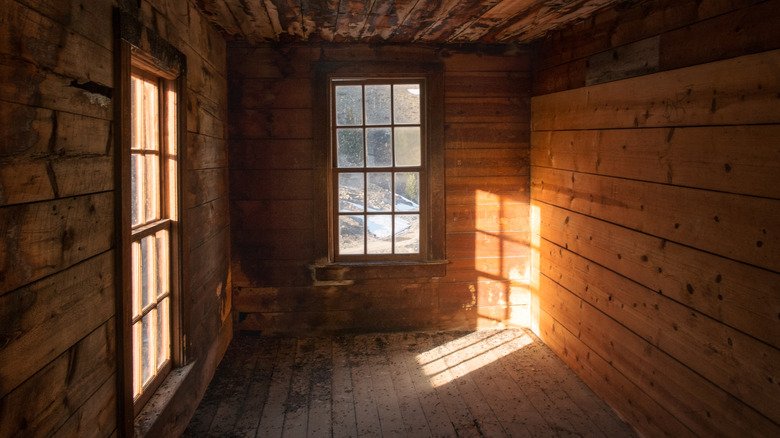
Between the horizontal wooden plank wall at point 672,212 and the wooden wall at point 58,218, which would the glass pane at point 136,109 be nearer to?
the wooden wall at point 58,218

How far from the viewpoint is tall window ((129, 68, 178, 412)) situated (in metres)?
2.18

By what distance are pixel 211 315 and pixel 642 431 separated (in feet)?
8.34

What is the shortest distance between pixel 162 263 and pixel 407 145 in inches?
85.2

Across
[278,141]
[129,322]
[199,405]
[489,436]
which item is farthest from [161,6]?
[489,436]

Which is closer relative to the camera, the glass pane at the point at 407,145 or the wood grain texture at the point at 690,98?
the wood grain texture at the point at 690,98

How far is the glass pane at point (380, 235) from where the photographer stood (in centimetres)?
415

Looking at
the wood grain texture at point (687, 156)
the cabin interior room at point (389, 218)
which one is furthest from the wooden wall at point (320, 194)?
the wood grain texture at point (687, 156)

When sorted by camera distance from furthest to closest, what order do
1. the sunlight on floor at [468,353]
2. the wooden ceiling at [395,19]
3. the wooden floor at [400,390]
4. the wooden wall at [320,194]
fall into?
the wooden wall at [320,194] < the sunlight on floor at [468,353] < the wooden ceiling at [395,19] < the wooden floor at [400,390]

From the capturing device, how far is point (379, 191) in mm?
4125

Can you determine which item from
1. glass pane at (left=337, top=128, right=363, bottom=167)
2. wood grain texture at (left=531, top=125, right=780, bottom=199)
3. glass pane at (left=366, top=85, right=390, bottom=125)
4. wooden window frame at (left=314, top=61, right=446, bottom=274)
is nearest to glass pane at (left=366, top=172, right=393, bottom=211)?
glass pane at (left=337, top=128, right=363, bottom=167)

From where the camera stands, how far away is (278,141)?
157 inches

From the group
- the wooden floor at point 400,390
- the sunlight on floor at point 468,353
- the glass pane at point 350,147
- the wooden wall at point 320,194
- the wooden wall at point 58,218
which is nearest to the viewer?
the wooden wall at point 58,218

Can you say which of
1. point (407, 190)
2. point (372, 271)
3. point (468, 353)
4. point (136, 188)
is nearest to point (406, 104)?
point (407, 190)

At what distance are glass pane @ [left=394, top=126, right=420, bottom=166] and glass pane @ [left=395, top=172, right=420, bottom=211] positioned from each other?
94mm
